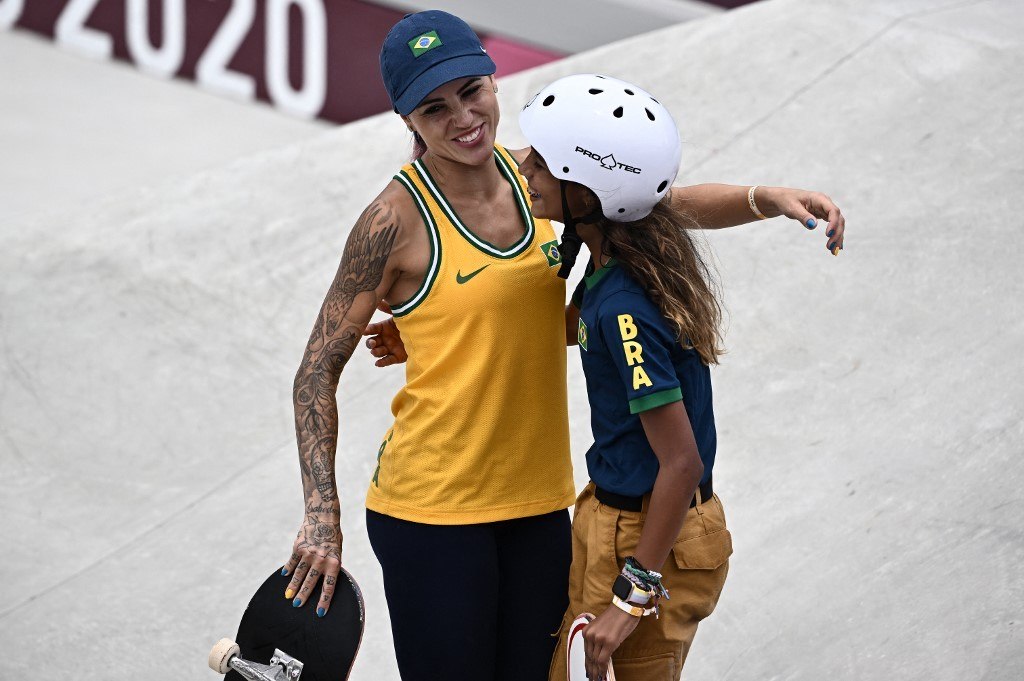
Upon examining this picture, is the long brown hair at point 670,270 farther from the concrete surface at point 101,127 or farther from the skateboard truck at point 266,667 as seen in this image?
the concrete surface at point 101,127

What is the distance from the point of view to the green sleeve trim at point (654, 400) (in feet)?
6.73

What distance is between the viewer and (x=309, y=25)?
25.1ft

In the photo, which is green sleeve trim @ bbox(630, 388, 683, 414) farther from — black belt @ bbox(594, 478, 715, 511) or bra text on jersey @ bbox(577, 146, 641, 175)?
bra text on jersey @ bbox(577, 146, 641, 175)

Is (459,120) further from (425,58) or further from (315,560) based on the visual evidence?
(315,560)

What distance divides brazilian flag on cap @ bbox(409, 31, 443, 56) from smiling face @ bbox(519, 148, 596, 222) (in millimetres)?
318

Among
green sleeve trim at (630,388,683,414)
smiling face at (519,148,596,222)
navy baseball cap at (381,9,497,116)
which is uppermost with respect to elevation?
navy baseball cap at (381,9,497,116)

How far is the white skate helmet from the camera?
2.19m

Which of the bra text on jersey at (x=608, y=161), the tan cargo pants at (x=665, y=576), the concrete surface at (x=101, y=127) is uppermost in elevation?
the bra text on jersey at (x=608, y=161)

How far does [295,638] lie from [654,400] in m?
1.07

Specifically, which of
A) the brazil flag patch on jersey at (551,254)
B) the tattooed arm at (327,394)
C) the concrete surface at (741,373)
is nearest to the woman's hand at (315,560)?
the tattooed arm at (327,394)

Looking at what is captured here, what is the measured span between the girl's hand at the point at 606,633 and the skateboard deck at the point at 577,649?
0.08 meters

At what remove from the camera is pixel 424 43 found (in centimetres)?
233

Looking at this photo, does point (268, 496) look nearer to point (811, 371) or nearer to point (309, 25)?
point (811, 371)

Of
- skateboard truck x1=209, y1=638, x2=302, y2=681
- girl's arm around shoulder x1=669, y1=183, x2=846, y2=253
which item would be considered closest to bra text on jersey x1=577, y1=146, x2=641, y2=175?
girl's arm around shoulder x1=669, y1=183, x2=846, y2=253
